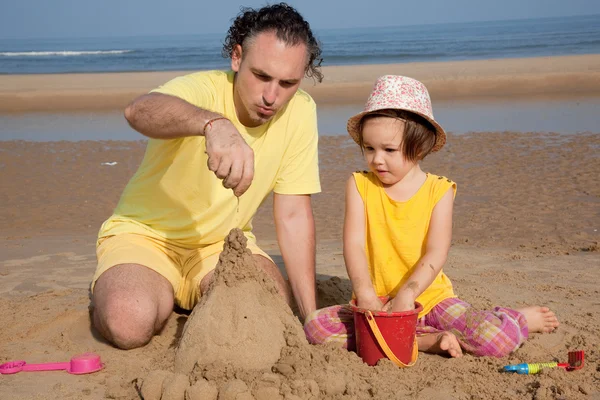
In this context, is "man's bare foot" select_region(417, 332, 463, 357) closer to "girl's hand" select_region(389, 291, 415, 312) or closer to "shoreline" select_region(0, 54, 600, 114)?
"girl's hand" select_region(389, 291, 415, 312)

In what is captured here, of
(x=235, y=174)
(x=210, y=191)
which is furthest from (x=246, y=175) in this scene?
(x=210, y=191)

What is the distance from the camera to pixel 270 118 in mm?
3689

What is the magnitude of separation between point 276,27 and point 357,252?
47.3 inches

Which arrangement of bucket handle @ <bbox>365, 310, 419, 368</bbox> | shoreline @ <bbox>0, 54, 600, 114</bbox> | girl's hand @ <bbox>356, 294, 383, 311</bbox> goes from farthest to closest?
1. shoreline @ <bbox>0, 54, 600, 114</bbox>
2. girl's hand @ <bbox>356, 294, 383, 311</bbox>
3. bucket handle @ <bbox>365, 310, 419, 368</bbox>

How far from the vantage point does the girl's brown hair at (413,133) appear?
3.41 m

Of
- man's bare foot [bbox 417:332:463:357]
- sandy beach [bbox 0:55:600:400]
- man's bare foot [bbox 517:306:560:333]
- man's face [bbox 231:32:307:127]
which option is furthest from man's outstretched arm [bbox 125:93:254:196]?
man's bare foot [bbox 517:306:560:333]

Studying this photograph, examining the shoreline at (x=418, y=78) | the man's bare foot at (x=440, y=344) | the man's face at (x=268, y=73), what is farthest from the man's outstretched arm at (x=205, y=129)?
the shoreline at (x=418, y=78)

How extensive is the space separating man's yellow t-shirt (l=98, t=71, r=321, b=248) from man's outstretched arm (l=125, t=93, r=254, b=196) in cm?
51

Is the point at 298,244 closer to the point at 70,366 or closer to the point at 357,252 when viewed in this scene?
the point at 357,252

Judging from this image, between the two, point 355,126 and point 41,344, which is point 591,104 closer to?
point 355,126

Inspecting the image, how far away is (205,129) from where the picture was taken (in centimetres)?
277

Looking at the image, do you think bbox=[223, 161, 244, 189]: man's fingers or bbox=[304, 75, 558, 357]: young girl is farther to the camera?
bbox=[304, 75, 558, 357]: young girl

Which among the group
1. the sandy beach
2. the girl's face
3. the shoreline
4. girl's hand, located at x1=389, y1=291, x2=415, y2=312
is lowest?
the shoreline

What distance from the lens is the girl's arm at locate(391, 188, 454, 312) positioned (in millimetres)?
3180
